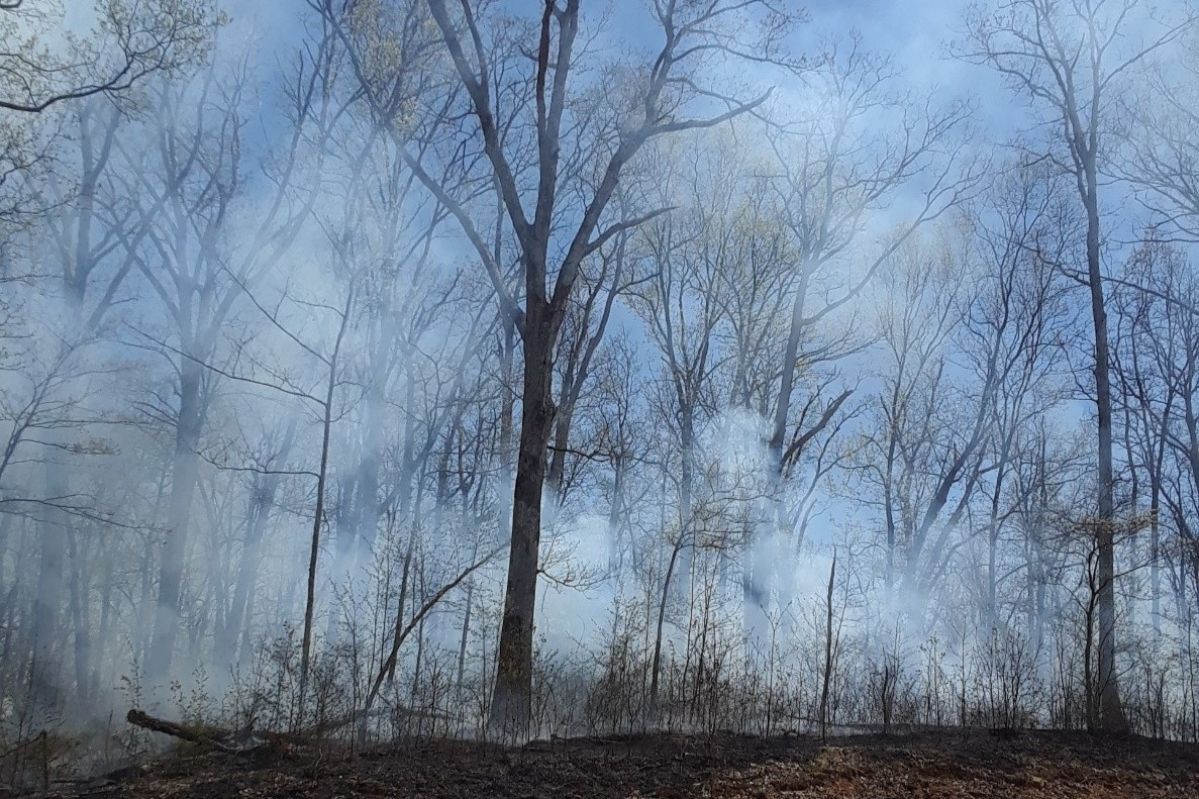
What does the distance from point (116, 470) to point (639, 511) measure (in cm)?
1244

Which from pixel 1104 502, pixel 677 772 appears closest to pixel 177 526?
pixel 677 772

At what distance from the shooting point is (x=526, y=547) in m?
9.34

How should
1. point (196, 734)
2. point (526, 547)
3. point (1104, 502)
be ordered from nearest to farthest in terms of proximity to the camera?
point (196, 734) < point (526, 547) < point (1104, 502)

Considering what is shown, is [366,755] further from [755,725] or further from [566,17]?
[566,17]

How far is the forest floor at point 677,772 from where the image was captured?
5922 millimetres

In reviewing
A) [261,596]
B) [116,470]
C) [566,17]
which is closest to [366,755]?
[566,17]

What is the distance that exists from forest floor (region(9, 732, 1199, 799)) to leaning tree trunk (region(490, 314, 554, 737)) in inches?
33.8

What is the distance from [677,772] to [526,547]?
131 inches

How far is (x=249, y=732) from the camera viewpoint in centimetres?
749

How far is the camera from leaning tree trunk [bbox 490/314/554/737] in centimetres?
870

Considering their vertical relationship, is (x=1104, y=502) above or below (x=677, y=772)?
above

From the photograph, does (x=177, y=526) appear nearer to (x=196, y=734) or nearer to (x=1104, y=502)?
(x=196, y=734)

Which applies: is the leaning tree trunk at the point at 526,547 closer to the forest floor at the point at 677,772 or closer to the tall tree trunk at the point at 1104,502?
the forest floor at the point at 677,772

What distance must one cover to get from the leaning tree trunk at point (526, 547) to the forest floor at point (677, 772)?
0.86 metres
